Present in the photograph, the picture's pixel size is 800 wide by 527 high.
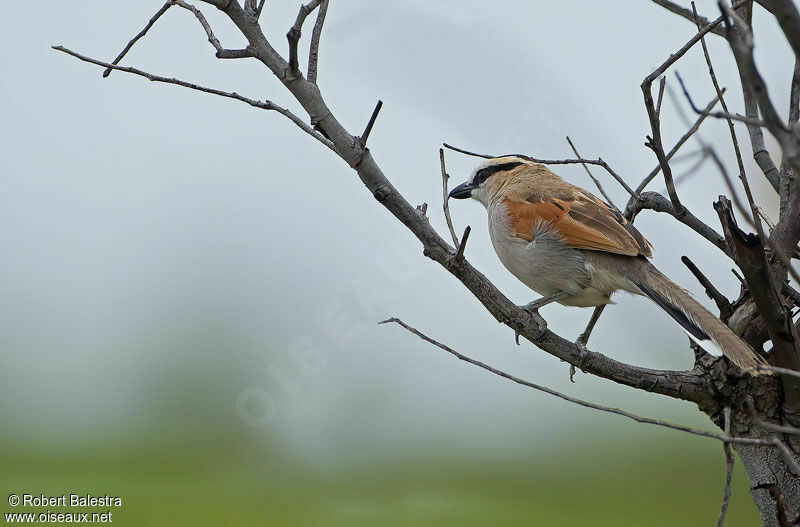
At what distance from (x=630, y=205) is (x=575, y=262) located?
0.34 metres

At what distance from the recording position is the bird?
3.06 meters

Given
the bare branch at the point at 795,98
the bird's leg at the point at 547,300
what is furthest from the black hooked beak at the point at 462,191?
the bare branch at the point at 795,98

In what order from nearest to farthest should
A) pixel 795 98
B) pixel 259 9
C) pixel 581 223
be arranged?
pixel 259 9, pixel 795 98, pixel 581 223

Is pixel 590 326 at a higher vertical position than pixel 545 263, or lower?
lower

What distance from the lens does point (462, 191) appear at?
424 centimetres

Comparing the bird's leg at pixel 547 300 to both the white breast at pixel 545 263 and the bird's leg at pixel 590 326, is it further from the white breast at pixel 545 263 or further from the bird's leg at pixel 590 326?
the bird's leg at pixel 590 326

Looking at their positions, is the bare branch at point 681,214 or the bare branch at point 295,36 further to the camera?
the bare branch at point 681,214

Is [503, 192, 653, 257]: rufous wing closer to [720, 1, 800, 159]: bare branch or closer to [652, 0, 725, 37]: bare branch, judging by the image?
[652, 0, 725, 37]: bare branch

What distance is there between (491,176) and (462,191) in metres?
→ 0.19

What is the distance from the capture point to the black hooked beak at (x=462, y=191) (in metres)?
4.22

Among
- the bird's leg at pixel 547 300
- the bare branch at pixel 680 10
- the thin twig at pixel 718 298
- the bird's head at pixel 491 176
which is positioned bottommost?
the thin twig at pixel 718 298

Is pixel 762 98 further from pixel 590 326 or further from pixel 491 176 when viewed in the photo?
pixel 491 176

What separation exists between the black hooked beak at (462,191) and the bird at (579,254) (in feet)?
1.90

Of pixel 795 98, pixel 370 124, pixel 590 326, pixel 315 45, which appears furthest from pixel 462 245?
pixel 795 98
